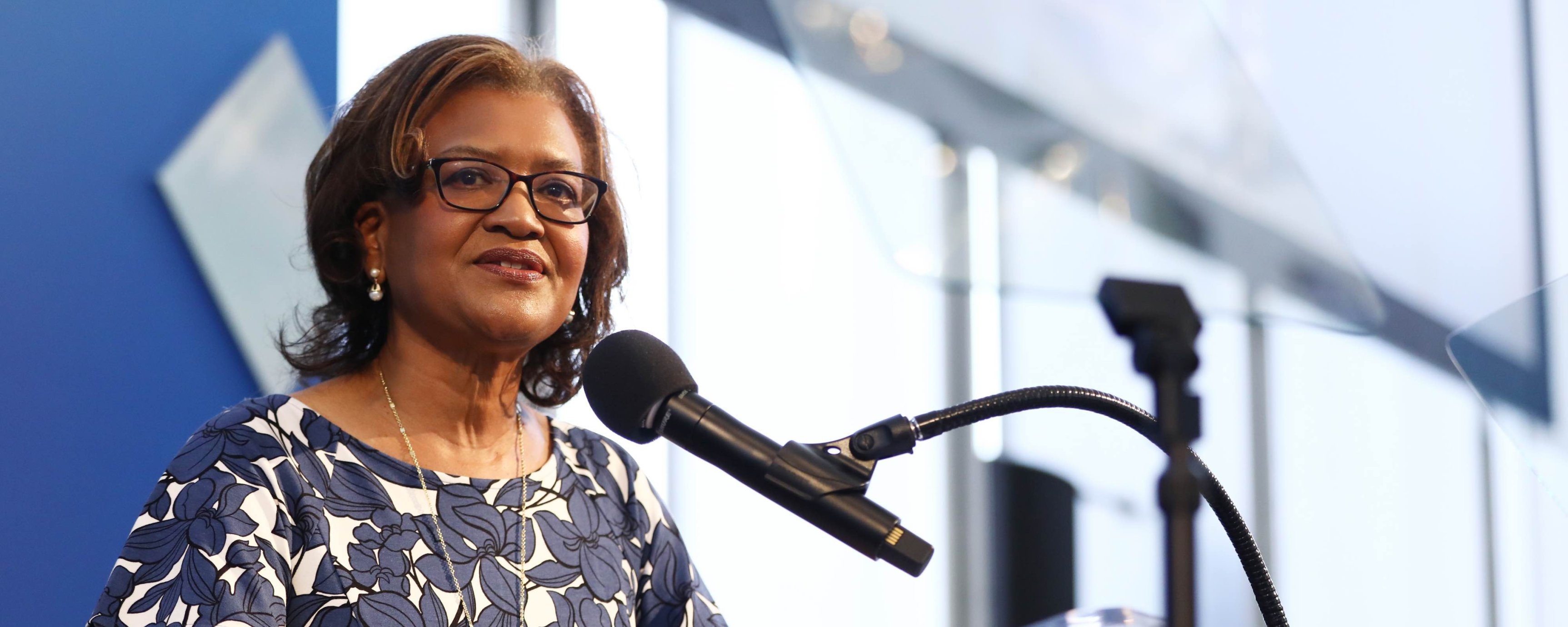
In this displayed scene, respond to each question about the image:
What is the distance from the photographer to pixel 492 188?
143 cm

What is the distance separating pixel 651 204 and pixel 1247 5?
7.88 ft

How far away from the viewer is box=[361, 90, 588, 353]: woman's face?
1.40m

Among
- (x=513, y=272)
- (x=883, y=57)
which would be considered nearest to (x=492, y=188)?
(x=513, y=272)

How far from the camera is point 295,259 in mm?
2346

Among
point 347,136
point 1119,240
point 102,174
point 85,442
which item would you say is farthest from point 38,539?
point 1119,240

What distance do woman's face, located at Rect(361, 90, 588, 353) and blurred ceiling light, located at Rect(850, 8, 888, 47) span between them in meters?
0.57

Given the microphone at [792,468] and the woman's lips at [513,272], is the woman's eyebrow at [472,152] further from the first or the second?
the microphone at [792,468]

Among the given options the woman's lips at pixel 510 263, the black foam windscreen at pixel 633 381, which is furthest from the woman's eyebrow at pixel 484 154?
the black foam windscreen at pixel 633 381

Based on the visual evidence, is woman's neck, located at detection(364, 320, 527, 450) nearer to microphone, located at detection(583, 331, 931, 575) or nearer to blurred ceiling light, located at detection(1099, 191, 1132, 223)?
microphone, located at detection(583, 331, 931, 575)

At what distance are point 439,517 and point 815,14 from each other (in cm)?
74

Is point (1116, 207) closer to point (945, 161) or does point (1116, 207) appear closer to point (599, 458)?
point (945, 161)

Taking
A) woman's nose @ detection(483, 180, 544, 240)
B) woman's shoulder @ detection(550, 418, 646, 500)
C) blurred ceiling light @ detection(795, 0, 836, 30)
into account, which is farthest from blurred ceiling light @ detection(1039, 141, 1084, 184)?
woman's shoulder @ detection(550, 418, 646, 500)

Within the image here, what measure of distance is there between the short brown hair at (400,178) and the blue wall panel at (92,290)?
0.46 m

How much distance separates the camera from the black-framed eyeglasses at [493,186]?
1415mm
